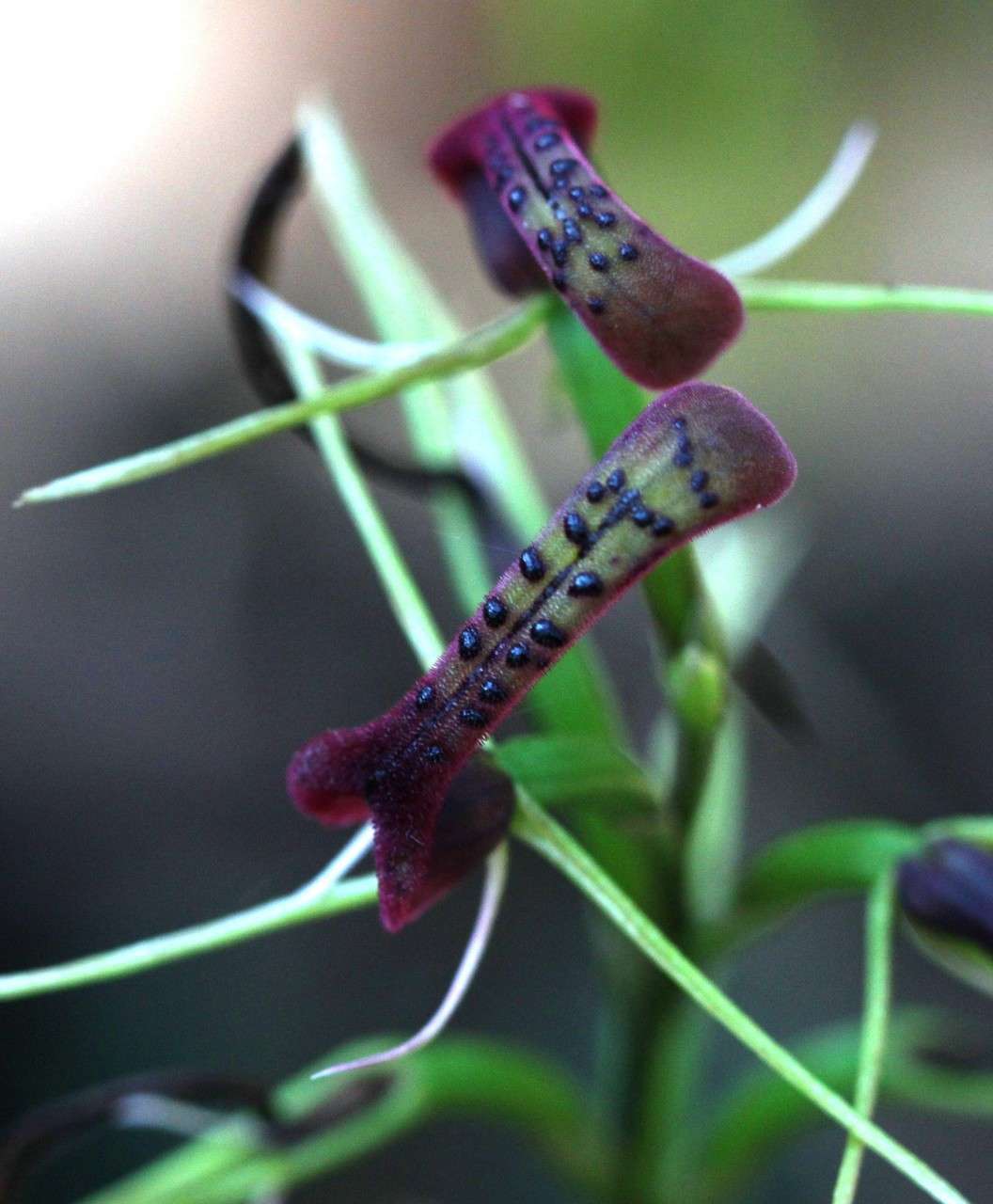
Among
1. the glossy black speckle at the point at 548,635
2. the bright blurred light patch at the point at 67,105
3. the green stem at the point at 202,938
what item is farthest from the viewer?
the bright blurred light patch at the point at 67,105

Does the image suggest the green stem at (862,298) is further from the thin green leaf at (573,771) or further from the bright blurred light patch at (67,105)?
the bright blurred light patch at (67,105)

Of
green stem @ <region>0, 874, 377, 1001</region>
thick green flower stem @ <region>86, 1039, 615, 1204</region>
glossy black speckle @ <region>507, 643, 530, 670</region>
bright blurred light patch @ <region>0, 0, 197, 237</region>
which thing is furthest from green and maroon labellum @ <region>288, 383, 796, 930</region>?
bright blurred light patch @ <region>0, 0, 197, 237</region>

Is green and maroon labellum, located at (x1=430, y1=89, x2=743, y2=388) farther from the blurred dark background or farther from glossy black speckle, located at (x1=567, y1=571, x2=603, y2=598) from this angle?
the blurred dark background

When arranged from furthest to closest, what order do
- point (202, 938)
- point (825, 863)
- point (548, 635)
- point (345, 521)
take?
point (345, 521) → point (825, 863) → point (202, 938) → point (548, 635)

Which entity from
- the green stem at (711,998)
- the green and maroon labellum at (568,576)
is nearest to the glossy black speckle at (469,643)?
the green and maroon labellum at (568,576)

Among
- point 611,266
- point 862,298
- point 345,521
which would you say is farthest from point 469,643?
point 345,521

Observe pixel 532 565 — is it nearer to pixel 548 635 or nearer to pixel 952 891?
pixel 548 635

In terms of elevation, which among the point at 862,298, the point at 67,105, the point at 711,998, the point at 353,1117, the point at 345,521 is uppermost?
the point at 67,105
